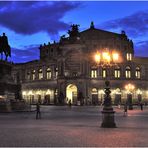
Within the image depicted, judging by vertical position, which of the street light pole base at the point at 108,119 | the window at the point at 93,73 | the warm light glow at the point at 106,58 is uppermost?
the window at the point at 93,73

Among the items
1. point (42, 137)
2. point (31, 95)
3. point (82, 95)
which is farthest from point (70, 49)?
point (42, 137)

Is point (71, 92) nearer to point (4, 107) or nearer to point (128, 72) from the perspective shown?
point (128, 72)

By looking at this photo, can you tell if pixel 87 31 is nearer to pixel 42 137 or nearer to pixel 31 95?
pixel 31 95

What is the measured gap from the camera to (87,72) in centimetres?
11369

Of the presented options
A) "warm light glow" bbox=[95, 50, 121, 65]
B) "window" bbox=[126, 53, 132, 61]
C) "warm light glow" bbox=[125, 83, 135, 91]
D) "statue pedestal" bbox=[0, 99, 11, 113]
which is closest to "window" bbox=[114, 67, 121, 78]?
"warm light glow" bbox=[125, 83, 135, 91]

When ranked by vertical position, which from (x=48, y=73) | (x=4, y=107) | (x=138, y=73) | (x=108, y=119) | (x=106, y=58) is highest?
(x=48, y=73)

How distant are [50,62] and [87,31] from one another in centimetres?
1357

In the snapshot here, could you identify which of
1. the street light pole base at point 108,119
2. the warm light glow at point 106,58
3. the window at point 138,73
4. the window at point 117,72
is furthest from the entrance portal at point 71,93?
the street light pole base at point 108,119

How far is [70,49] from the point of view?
380 ft

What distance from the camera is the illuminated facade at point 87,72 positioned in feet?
370

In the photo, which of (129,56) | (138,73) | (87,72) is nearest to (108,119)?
(87,72)

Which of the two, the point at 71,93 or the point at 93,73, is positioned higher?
the point at 93,73

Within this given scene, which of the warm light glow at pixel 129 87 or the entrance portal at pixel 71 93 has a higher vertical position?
the warm light glow at pixel 129 87

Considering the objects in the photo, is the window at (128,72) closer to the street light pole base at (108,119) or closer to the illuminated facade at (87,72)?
the illuminated facade at (87,72)
